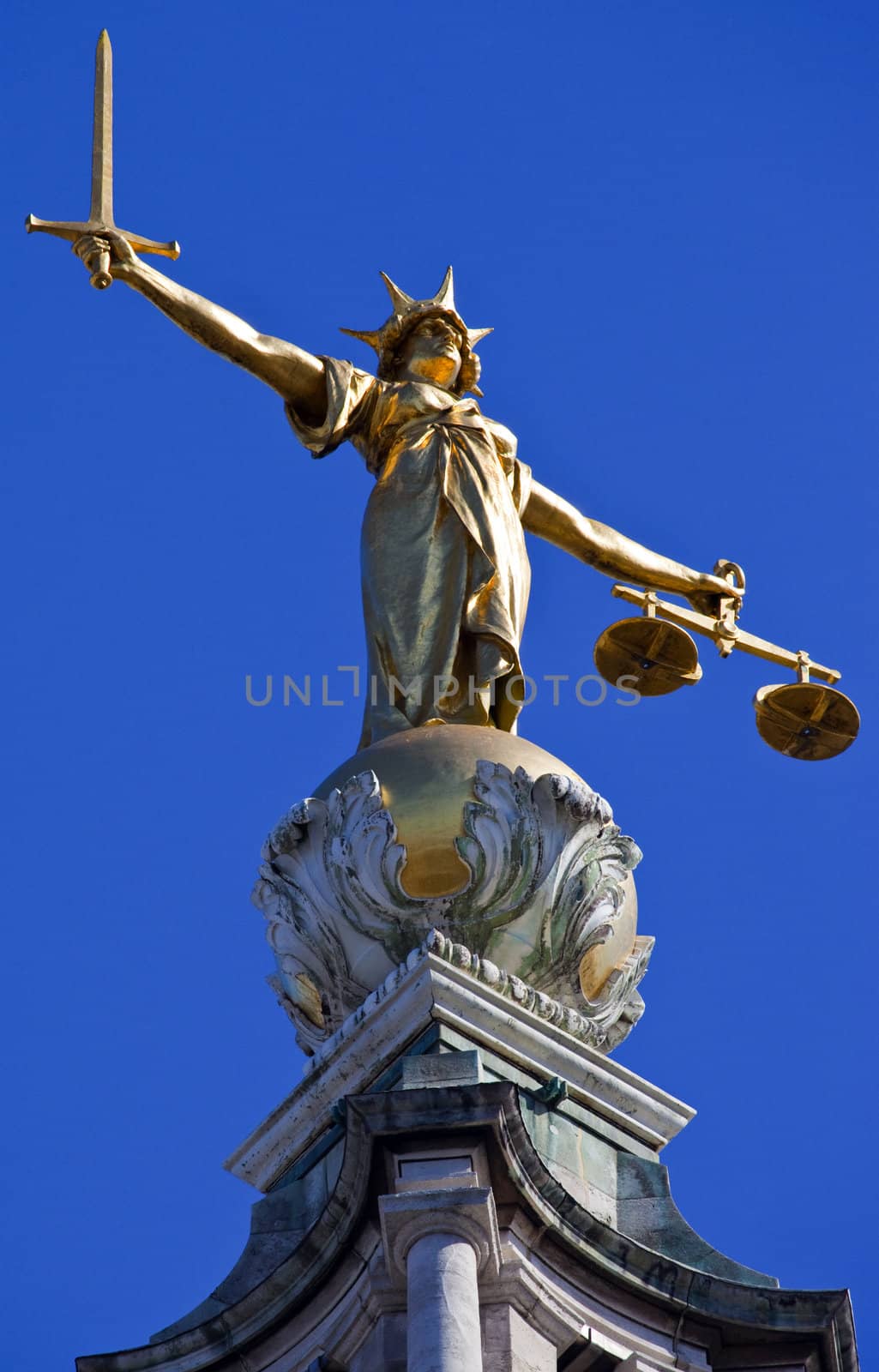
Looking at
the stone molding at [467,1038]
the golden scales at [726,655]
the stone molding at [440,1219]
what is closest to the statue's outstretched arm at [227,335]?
the golden scales at [726,655]

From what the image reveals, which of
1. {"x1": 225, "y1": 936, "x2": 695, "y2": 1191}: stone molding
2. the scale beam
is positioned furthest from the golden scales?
{"x1": 225, "y1": 936, "x2": 695, "y2": 1191}: stone molding

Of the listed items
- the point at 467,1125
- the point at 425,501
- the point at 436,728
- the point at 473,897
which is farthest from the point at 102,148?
the point at 467,1125

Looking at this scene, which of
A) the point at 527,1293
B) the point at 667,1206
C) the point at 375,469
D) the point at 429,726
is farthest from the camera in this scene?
the point at 375,469

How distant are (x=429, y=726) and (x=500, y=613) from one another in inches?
43.2

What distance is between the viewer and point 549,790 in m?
22.9

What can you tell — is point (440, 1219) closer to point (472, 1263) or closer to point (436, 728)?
point (472, 1263)

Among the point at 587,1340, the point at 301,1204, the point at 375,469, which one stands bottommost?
the point at 587,1340

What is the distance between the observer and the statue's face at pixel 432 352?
26.6 meters

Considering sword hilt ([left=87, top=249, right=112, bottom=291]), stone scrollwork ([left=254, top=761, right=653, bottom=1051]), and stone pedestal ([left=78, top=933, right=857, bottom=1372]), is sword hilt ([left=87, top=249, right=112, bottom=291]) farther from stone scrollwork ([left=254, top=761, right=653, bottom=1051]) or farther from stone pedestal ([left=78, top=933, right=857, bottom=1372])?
stone pedestal ([left=78, top=933, right=857, bottom=1372])

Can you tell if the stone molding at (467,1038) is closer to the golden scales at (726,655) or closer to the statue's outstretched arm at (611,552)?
the golden scales at (726,655)

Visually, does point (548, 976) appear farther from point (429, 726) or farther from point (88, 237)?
point (88, 237)

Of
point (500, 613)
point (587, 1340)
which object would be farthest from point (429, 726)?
point (587, 1340)

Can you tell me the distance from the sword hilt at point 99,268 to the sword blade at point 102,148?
223mm

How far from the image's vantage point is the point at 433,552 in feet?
81.7
